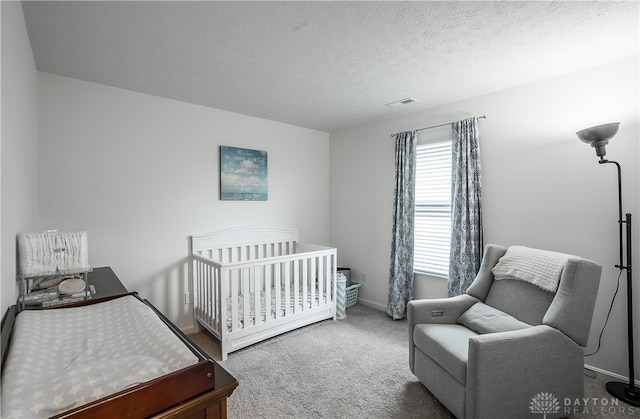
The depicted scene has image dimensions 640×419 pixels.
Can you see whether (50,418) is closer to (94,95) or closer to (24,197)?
(24,197)

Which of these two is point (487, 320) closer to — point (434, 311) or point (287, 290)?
point (434, 311)

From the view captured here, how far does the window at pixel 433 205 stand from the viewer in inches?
125

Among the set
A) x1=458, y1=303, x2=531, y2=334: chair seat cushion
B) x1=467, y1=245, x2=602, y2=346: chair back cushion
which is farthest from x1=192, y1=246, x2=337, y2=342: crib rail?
x1=467, y1=245, x2=602, y2=346: chair back cushion

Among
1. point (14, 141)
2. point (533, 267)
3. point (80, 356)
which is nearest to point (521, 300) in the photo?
point (533, 267)

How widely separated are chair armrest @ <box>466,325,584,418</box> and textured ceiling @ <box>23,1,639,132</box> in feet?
5.86

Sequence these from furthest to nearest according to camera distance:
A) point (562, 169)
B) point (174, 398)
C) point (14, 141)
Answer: point (562, 169) → point (14, 141) → point (174, 398)

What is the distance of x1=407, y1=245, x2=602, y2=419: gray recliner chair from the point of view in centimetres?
161

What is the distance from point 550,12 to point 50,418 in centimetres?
263

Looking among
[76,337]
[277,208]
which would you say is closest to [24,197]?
[76,337]

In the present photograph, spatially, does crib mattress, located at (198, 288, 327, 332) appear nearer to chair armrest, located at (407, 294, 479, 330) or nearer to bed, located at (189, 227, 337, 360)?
bed, located at (189, 227, 337, 360)

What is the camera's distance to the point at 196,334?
3.05 meters

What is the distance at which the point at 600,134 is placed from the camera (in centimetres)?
196

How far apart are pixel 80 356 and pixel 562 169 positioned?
3244 millimetres

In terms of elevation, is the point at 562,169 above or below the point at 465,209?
above
